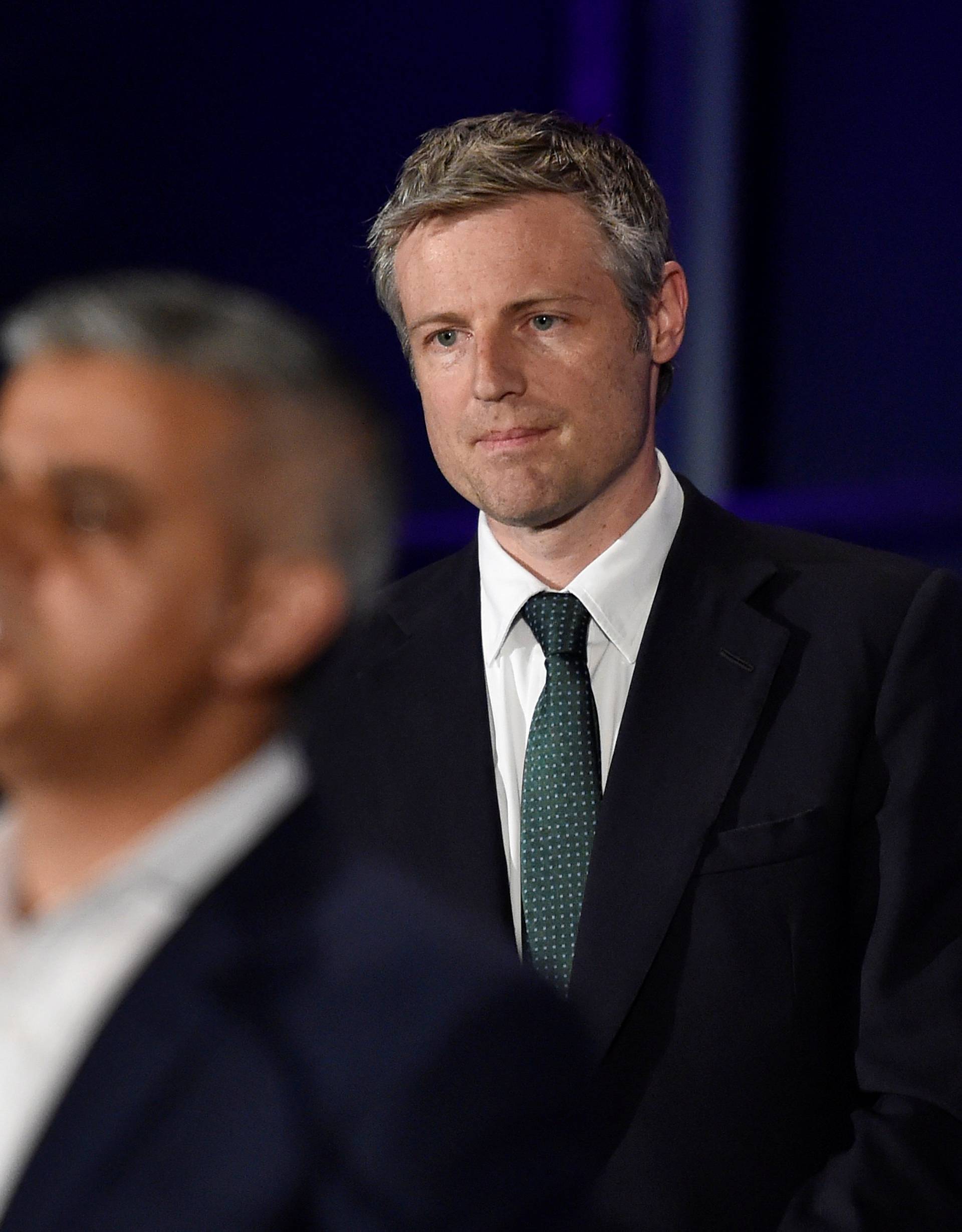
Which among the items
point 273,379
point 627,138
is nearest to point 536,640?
point 273,379

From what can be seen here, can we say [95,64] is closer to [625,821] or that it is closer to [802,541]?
[802,541]

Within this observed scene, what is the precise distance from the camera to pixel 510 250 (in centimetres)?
117

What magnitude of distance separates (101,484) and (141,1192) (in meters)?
0.23

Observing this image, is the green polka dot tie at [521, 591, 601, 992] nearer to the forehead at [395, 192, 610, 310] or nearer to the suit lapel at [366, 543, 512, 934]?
the suit lapel at [366, 543, 512, 934]

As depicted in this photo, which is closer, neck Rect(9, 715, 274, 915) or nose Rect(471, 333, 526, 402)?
neck Rect(9, 715, 274, 915)

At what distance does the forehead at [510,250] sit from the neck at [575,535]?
0.15 metres

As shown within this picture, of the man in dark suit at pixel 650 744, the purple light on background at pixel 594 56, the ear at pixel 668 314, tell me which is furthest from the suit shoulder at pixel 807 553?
the purple light on background at pixel 594 56

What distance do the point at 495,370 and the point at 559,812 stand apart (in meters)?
0.30

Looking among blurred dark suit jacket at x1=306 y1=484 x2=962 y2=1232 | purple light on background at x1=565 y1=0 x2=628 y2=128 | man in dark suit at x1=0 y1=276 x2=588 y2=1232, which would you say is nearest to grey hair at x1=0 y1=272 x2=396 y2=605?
man in dark suit at x1=0 y1=276 x2=588 y2=1232

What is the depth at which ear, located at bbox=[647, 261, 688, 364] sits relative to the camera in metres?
1.30

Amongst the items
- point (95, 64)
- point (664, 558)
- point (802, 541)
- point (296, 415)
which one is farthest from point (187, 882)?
point (95, 64)

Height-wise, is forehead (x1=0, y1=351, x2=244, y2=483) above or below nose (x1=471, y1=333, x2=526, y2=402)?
above

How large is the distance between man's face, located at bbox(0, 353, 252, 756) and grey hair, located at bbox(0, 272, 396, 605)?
0.05 feet

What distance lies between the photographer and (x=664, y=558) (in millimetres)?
1212
